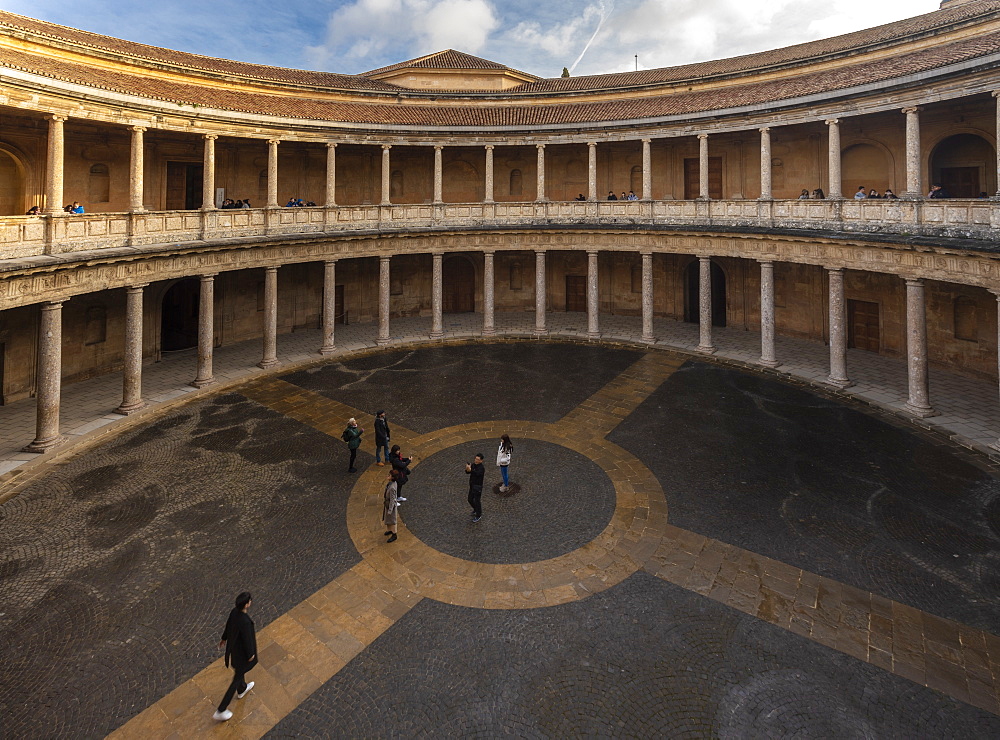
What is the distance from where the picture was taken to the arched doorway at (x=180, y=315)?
27.0 meters

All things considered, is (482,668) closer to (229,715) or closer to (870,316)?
(229,715)

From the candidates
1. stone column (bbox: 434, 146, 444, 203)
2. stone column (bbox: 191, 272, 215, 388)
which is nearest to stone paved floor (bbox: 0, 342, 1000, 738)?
stone column (bbox: 191, 272, 215, 388)

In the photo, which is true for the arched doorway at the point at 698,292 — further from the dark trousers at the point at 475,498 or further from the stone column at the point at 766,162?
the dark trousers at the point at 475,498

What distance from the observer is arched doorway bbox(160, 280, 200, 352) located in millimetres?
26953

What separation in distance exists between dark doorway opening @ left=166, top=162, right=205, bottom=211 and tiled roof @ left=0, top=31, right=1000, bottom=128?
3.49 m

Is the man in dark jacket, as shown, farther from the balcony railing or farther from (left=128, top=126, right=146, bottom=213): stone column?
(left=128, top=126, right=146, bottom=213): stone column

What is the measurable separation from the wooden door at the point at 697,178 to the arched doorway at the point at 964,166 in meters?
9.67

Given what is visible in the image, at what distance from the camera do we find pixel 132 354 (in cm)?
1836

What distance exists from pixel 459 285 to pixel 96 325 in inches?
782

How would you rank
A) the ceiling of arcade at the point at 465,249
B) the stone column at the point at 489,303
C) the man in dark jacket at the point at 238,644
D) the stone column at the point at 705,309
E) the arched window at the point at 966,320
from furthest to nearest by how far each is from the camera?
the stone column at the point at 489,303 < the stone column at the point at 705,309 < the arched window at the point at 966,320 < the ceiling of arcade at the point at 465,249 < the man in dark jacket at the point at 238,644

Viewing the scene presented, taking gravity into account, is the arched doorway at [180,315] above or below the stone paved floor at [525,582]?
above

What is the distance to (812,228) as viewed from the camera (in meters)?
21.0

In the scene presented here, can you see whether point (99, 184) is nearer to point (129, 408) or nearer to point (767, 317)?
point (129, 408)

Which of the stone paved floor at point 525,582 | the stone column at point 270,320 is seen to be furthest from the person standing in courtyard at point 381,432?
the stone column at point 270,320
